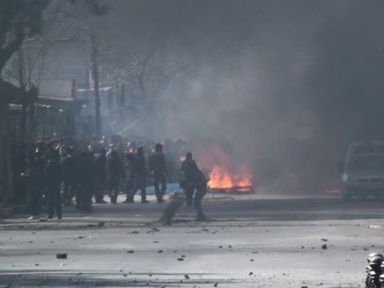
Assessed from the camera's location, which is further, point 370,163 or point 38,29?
point 370,163

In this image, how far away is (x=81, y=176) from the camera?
38.6 meters

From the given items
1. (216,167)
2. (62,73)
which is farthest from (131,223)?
(62,73)

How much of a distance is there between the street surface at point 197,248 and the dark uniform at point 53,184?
52cm

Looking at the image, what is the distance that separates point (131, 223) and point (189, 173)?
9.89ft

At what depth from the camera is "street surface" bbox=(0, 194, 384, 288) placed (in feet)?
57.8

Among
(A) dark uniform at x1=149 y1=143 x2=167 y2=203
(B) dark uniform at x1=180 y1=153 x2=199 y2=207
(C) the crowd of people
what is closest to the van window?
(A) dark uniform at x1=149 y1=143 x2=167 y2=203

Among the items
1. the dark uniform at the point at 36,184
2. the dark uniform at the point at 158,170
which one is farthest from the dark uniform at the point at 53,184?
the dark uniform at the point at 158,170

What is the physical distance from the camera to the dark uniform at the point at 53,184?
34312 millimetres

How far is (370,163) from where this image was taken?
143 feet

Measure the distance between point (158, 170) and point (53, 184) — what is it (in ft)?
31.7

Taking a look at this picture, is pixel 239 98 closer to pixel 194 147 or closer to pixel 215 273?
pixel 194 147

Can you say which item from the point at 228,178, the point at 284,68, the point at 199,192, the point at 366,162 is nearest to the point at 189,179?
the point at 199,192

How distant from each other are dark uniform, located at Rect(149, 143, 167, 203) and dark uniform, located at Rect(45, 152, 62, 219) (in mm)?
8846

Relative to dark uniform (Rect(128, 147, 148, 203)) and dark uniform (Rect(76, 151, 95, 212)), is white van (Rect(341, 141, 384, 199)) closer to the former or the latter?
dark uniform (Rect(128, 147, 148, 203))
